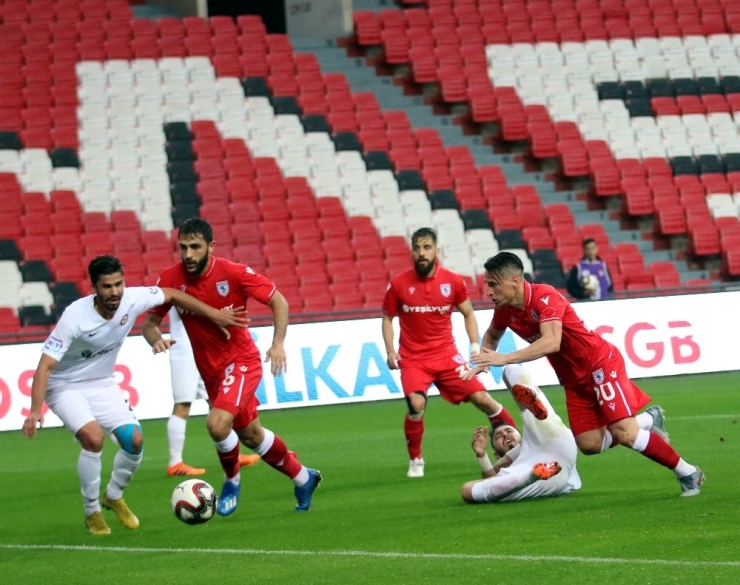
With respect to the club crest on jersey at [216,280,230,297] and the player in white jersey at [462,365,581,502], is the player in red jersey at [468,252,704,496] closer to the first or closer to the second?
the player in white jersey at [462,365,581,502]

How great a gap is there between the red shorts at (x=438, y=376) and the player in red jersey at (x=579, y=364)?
2.46m

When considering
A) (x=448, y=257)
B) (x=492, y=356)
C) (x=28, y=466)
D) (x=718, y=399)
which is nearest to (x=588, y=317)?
(x=718, y=399)

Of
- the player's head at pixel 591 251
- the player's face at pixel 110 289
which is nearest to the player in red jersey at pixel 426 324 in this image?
the player's face at pixel 110 289

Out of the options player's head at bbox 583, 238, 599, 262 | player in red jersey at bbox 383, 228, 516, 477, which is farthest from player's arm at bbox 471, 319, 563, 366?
player's head at bbox 583, 238, 599, 262

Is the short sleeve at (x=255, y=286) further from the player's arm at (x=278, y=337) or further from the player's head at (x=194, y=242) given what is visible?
the player's head at (x=194, y=242)

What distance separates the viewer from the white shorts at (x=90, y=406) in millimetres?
9281

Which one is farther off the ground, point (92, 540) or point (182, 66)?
point (182, 66)

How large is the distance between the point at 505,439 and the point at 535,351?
6.03ft

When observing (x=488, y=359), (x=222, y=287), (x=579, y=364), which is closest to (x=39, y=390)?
(x=222, y=287)

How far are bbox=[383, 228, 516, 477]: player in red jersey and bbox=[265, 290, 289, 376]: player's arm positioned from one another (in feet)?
8.04

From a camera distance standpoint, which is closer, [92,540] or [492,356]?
[492,356]

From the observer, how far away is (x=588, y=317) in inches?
738

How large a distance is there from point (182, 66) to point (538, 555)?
21.6 metres

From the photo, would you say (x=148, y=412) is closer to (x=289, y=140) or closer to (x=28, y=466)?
(x=28, y=466)
